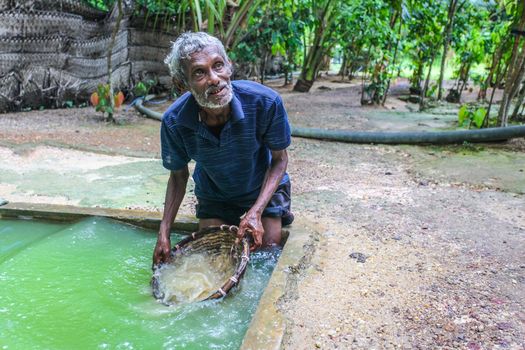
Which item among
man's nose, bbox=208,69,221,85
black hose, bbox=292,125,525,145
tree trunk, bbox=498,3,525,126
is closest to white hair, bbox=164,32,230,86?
man's nose, bbox=208,69,221,85

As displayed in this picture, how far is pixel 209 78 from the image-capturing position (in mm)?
2090

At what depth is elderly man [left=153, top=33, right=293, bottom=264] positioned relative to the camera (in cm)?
212

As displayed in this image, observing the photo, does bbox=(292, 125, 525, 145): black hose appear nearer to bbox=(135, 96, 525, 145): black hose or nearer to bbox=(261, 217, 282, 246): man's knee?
bbox=(135, 96, 525, 145): black hose

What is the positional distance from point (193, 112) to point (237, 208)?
679mm

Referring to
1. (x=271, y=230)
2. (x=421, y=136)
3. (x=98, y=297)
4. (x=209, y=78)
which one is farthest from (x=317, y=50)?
(x=98, y=297)

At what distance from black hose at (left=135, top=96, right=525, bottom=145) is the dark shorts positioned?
2.99m

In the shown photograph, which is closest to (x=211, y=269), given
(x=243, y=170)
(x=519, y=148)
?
(x=243, y=170)

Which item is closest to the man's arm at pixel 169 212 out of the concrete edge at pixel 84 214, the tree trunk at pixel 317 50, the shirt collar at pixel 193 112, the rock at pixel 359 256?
the shirt collar at pixel 193 112

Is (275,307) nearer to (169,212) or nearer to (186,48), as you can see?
(169,212)

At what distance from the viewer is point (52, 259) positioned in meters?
2.58

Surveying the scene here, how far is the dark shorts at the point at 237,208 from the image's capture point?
2619 millimetres

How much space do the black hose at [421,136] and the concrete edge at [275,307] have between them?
3.10 m

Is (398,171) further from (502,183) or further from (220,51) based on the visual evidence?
(220,51)

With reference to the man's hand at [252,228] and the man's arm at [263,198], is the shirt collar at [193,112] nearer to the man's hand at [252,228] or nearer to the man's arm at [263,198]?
the man's arm at [263,198]
